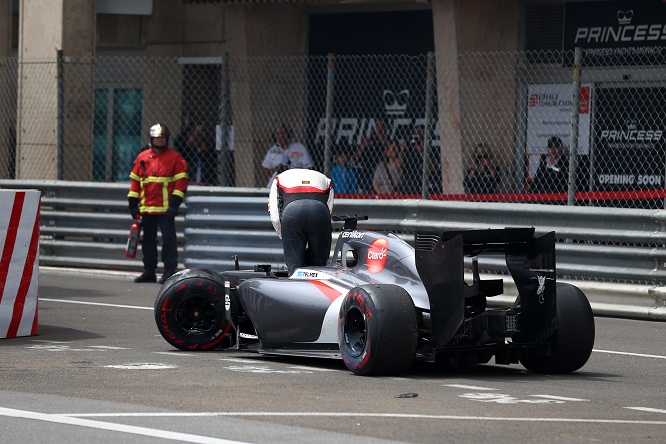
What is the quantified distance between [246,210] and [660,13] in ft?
22.5

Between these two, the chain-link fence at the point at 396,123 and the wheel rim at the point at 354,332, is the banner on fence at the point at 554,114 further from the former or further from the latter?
the wheel rim at the point at 354,332

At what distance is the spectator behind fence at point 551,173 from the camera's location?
17.2m

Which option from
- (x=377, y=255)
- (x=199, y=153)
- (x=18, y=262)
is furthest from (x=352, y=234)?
(x=199, y=153)

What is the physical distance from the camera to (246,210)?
55.2 ft

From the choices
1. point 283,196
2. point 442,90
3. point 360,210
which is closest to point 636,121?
point 442,90

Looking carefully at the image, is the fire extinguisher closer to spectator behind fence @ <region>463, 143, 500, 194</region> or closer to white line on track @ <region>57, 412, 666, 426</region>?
spectator behind fence @ <region>463, 143, 500, 194</region>

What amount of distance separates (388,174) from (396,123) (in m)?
4.66

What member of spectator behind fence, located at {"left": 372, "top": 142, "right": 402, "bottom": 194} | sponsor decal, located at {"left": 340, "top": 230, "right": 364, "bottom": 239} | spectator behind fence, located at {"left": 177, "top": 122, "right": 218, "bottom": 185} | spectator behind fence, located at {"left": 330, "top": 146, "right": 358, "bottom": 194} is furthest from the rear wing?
spectator behind fence, located at {"left": 177, "top": 122, "right": 218, "bottom": 185}

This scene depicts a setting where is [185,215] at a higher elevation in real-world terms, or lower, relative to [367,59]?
lower

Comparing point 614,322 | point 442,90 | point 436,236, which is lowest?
point 614,322

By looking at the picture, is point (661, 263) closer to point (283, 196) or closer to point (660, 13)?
point (283, 196)

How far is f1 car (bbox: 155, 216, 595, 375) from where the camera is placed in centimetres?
920

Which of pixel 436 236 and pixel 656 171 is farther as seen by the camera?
pixel 656 171

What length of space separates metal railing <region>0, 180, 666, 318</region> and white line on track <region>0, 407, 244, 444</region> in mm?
7545
